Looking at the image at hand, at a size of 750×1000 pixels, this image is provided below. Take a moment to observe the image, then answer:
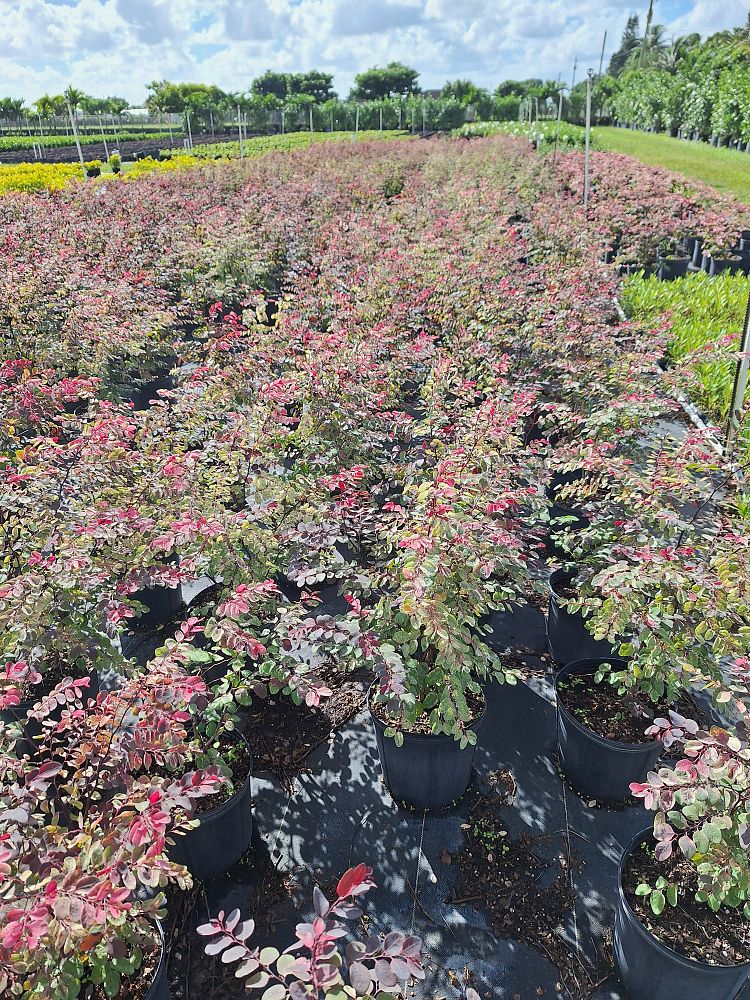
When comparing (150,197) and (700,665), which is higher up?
(150,197)

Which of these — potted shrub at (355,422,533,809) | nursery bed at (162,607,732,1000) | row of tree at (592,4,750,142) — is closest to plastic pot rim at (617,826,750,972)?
nursery bed at (162,607,732,1000)

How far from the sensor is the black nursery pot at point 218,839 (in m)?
2.44

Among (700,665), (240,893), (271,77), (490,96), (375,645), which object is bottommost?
(240,893)

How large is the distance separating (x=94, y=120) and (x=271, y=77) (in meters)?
26.3

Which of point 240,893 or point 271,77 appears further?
point 271,77

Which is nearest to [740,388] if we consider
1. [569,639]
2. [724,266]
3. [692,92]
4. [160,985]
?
[569,639]

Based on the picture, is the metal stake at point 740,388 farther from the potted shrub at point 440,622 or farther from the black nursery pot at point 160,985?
the black nursery pot at point 160,985

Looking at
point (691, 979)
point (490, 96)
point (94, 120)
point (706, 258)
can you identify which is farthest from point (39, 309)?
point (94, 120)

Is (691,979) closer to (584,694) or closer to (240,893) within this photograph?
(584,694)

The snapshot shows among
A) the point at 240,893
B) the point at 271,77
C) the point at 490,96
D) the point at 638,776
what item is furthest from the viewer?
Answer: the point at 271,77

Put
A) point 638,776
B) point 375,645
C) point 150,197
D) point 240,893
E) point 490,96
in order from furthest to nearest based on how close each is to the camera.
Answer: point 490,96
point 150,197
point 638,776
point 240,893
point 375,645

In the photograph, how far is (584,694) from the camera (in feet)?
9.88

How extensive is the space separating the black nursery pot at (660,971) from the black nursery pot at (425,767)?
0.75 m

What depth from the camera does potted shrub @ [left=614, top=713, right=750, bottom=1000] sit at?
5.77 ft
